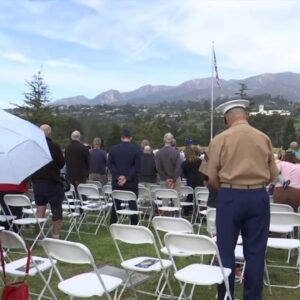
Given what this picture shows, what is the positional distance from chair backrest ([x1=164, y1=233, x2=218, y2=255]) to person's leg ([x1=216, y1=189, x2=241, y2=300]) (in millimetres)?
256

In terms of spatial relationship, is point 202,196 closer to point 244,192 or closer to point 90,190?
point 90,190

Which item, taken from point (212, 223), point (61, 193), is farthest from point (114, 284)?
point (61, 193)

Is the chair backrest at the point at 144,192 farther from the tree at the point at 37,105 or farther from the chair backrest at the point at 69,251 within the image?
the tree at the point at 37,105

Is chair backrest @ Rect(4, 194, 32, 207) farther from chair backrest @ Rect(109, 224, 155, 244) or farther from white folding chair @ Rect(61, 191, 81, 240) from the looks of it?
chair backrest @ Rect(109, 224, 155, 244)

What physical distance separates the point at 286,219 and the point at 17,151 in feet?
10.5

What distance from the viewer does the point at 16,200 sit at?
648 centimetres

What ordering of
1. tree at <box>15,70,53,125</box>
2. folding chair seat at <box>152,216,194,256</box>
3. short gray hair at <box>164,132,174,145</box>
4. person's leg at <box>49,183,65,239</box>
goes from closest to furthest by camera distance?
folding chair seat at <box>152,216,194,256</box>
person's leg at <box>49,183,65,239</box>
short gray hair at <box>164,132,174,145</box>
tree at <box>15,70,53,125</box>

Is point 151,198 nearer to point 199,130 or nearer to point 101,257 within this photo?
point 101,257

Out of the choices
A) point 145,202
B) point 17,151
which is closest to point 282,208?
point 17,151

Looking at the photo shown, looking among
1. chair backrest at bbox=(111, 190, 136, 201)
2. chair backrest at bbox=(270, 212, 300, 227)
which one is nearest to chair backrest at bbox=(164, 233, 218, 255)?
chair backrest at bbox=(270, 212, 300, 227)

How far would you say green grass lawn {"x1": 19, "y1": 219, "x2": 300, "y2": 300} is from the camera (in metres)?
4.59

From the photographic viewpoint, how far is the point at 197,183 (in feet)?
31.6

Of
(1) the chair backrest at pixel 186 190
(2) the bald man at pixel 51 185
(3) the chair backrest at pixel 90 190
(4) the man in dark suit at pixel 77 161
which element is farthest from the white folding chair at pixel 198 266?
(4) the man in dark suit at pixel 77 161

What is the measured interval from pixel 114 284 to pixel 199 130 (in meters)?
46.2
